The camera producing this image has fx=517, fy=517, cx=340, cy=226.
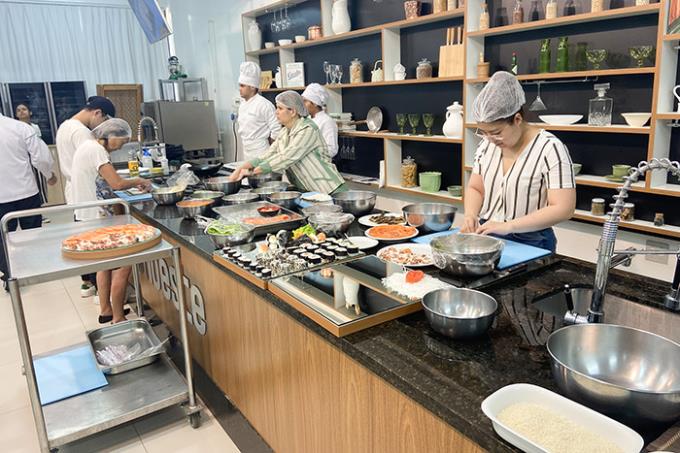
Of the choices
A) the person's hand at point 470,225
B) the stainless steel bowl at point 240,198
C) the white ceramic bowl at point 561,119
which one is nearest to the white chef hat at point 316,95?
the stainless steel bowl at point 240,198

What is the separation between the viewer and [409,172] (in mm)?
4801

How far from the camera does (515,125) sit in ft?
6.98

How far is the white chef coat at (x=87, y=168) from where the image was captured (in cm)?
350

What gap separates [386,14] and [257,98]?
156 cm

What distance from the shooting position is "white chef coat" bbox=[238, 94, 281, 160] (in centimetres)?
541

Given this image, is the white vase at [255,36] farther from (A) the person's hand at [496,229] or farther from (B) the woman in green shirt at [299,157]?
(A) the person's hand at [496,229]

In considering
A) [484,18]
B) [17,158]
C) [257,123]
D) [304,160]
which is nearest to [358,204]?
[304,160]

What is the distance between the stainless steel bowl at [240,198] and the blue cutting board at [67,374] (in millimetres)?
1180

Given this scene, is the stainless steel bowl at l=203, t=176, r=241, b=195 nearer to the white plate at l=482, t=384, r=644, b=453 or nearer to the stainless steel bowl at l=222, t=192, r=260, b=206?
the stainless steel bowl at l=222, t=192, r=260, b=206

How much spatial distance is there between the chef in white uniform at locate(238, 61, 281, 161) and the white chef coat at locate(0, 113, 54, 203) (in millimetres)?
1927

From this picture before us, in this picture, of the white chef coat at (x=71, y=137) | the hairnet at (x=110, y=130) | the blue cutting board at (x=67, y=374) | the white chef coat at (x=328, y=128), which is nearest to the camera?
the blue cutting board at (x=67, y=374)

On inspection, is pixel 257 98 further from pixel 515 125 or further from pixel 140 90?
pixel 140 90

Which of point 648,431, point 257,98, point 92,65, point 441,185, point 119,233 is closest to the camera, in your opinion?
point 648,431

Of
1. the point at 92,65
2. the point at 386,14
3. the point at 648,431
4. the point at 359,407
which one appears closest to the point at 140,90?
the point at 92,65
